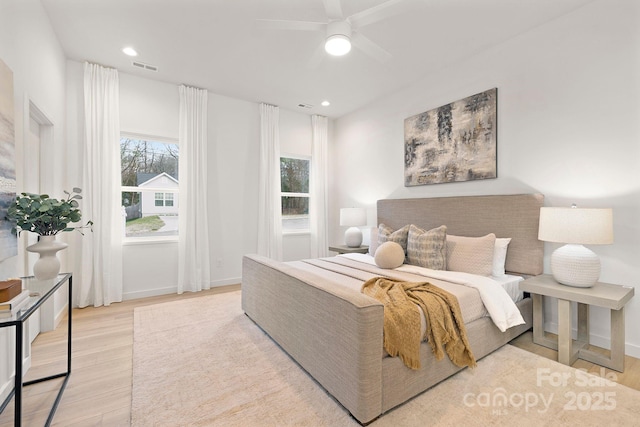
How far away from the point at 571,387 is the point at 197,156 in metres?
4.56

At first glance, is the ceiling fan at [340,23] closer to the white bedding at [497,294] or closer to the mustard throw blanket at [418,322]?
the mustard throw blanket at [418,322]

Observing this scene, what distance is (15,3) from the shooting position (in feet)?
6.66

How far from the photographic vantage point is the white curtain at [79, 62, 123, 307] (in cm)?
352

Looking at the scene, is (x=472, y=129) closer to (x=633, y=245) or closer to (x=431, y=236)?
(x=431, y=236)

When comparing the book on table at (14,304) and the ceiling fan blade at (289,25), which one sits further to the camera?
the ceiling fan blade at (289,25)

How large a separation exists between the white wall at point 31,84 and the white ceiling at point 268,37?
295mm

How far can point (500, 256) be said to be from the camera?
288 cm

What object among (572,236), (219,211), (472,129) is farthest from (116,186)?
(572,236)

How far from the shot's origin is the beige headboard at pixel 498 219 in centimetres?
278

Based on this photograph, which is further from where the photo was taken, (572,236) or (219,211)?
(219,211)

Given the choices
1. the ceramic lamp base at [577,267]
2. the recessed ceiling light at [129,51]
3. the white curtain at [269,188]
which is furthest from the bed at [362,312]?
the recessed ceiling light at [129,51]

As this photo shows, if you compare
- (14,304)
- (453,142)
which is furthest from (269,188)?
(14,304)

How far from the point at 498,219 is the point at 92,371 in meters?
3.80

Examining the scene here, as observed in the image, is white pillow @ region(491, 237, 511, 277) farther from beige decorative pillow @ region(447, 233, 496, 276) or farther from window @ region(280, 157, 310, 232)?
window @ region(280, 157, 310, 232)
